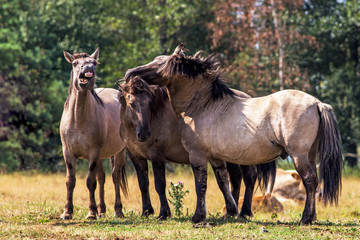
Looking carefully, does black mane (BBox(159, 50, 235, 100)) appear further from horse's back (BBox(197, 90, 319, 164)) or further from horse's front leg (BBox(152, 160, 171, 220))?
horse's front leg (BBox(152, 160, 171, 220))

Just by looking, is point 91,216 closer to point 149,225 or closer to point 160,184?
point 160,184

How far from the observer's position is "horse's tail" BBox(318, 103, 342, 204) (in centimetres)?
729

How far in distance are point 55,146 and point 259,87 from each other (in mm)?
8822

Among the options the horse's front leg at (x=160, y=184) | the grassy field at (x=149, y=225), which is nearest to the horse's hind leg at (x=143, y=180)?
the grassy field at (x=149, y=225)

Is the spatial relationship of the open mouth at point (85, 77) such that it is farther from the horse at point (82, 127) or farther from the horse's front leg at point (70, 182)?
the horse's front leg at point (70, 182)

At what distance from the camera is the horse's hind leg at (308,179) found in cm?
726

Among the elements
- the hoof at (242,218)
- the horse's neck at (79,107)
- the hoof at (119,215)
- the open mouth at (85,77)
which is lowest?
the hoof at (119,215)

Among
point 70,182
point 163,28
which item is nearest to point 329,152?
point 70,182

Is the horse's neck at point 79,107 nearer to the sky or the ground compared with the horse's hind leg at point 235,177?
nearer to the sky

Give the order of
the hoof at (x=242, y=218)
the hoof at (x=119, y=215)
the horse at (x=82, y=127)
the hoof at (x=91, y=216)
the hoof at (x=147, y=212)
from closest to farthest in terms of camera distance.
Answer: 1. the hoof at (x=242, y=218)
2. the horse at (x=82, y=127)
3. the hoof at (x=91, y=216)
4. the hoof at (x=147, y=212)
5. the hoof at (x=119, y=215)

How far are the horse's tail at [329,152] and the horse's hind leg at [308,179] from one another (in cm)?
20

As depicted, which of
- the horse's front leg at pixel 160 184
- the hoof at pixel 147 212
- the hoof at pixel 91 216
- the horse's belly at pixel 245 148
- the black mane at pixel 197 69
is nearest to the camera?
the horse's belly at pixel 245 148

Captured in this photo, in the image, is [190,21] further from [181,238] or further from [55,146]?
[181,238]

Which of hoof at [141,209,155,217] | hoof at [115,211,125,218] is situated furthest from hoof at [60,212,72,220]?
hoof at [141,209,155,217]
